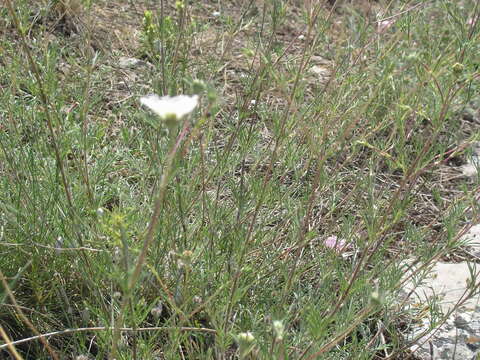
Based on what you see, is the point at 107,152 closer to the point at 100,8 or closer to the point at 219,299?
the point at 219,299

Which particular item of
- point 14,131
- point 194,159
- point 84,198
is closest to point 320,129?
point 194,159

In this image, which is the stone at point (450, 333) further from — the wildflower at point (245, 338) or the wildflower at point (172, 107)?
the wildflower at point (172, 107)

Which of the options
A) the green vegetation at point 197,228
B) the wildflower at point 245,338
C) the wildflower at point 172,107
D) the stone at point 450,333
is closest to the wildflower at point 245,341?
the wildflower at point 245,338

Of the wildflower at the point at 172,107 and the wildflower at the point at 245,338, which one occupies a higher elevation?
the wildflower at the point at 172,107

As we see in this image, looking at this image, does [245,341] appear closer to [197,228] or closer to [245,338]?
[245,338]

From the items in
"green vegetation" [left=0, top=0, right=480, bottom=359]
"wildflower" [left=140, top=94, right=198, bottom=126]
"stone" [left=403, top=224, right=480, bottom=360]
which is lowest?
"stone" [left=403, top=224, right=480, bottom=360]

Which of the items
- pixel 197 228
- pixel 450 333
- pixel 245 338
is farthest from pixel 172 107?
pixel 450 333

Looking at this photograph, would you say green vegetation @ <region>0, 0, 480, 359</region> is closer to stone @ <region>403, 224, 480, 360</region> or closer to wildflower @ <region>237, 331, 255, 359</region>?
stone @ <region>403, 224, 480, 360</region>

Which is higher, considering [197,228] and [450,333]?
[197,228]

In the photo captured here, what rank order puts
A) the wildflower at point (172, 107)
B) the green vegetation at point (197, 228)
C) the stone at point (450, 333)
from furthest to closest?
1. the stone at point (450, 333)
2. the green vegetation at point (197, 228)
3. the wildflower at point (172, 107)

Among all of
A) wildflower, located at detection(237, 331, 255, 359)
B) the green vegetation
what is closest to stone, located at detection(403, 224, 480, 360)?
the green vegetation
